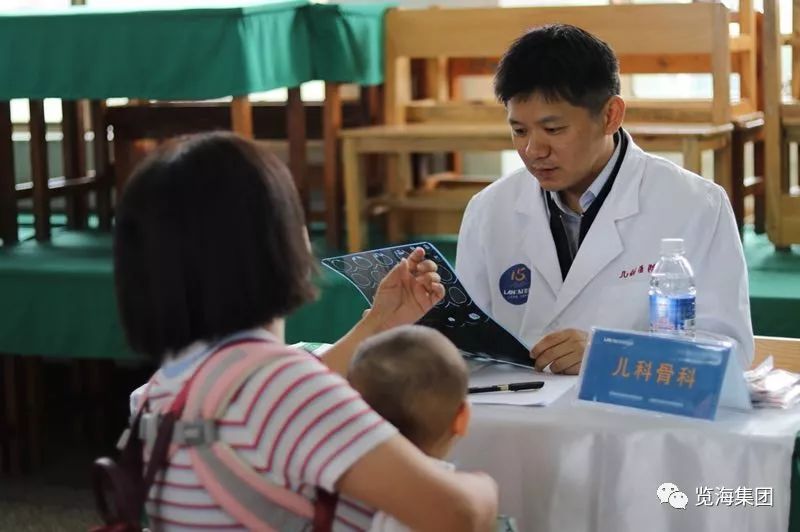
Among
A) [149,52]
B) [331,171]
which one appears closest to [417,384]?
[149,52]

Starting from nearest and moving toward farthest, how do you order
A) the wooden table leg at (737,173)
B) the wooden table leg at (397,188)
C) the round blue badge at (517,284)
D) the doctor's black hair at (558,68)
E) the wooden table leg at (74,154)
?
the doctor's black hair at (558,68)
the round blue badge at (517,284)
the wooden table leg at (737,173)
the wooden table leg at (397,188)
the wooden table leg at (74,154)

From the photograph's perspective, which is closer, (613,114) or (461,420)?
(461,420)

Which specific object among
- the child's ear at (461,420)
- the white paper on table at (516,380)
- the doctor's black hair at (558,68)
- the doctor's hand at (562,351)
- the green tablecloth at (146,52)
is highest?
the green tablecloth at (146,52)

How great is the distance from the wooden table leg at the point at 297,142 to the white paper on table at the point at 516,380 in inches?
82.7

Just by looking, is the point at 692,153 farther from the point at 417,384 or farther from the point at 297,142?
the point at 417,384

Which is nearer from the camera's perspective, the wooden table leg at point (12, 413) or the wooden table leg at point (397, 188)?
the wooden table leg at point (12, 413)

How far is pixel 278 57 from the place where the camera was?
3.71 m

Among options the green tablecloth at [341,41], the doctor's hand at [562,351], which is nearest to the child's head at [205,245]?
the doctor's hand at [562,351]

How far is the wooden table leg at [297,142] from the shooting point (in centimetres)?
403

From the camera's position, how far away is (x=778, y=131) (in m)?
3.90

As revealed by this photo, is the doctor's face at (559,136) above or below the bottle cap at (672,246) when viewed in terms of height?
above

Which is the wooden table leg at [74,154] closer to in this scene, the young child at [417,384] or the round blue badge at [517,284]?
the round blue badge at [517,284]

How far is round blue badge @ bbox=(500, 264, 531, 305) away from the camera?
2.24 meters

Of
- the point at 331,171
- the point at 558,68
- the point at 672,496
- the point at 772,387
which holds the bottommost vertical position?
the point at 672,496
